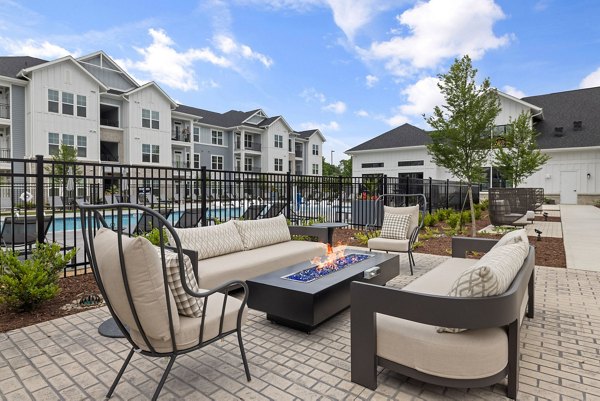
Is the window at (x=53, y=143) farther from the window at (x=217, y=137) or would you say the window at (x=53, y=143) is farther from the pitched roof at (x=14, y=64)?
the window at (x=217, y=137)

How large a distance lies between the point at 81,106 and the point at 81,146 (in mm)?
2576

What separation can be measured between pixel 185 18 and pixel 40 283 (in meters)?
10.1

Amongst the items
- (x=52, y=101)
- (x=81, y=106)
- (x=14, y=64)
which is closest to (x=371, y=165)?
(x=81, y=106)

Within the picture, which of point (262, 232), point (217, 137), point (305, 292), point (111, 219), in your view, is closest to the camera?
point (305, 292)

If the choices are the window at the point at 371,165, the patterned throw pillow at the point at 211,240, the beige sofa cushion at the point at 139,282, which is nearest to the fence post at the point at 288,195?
the patterned throw pillow at the point at 211,240

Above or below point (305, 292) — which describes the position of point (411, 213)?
above

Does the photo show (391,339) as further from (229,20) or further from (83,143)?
(83,143)

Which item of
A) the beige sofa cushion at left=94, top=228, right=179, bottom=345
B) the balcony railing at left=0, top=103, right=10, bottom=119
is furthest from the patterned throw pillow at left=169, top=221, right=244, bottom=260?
the balcony railing at left=0, top=103, right=10, bottom=119

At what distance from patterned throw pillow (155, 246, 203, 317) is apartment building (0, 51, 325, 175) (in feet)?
75.3

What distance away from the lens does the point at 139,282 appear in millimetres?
1859

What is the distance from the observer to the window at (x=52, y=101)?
20.4 meters

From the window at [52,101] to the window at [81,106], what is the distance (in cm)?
117

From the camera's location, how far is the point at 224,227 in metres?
4.81

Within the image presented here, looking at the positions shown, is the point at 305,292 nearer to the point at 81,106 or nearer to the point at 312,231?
the point at 312,231
